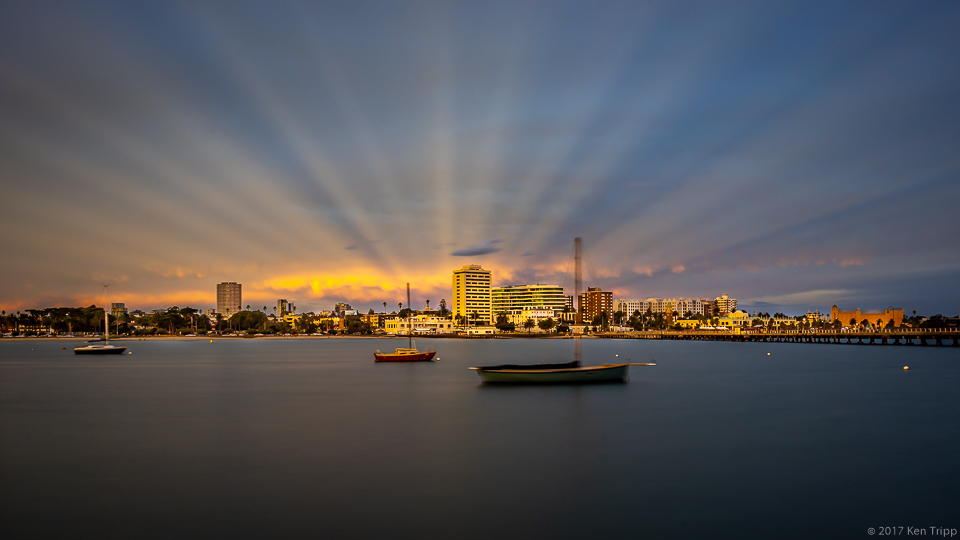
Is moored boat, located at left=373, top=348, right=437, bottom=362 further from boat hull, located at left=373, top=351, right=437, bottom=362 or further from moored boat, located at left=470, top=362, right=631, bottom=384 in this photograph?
moored boat, located at left=470, top=362, right=631, bottom=384

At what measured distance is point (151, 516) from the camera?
18.5m

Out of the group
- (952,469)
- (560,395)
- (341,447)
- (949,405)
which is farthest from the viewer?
(560,395)

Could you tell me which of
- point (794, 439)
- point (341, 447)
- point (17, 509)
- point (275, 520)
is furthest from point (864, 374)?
point (17, 509)

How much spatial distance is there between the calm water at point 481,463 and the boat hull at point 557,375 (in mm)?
2277

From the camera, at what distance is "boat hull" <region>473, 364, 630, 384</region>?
5259cm

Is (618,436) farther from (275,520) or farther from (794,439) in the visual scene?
(275,520)

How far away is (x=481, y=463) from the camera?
83.7ft

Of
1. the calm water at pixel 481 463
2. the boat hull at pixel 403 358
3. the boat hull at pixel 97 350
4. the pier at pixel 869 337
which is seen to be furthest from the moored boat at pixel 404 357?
the pier at pixel 869 337

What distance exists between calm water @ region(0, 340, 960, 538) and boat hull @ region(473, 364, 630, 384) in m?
2.28

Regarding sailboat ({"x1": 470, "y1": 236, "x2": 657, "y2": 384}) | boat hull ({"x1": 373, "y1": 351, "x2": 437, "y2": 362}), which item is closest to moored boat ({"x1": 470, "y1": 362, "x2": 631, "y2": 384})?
sailboat ({"x1": 470, "y1": 236, "x2": 657, "y2": 384})

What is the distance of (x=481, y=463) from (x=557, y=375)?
2806cm

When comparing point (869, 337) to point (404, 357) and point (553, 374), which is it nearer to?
point (404, 357)

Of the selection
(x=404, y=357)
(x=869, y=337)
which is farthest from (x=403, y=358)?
(x=869, y=337)

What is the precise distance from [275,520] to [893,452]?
86.9ft
